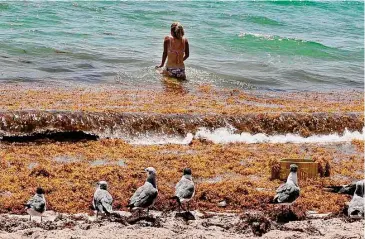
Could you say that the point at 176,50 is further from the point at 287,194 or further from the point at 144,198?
the point at 144,198

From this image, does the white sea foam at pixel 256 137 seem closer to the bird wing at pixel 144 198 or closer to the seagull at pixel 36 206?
the bird wing at pixel 144 198

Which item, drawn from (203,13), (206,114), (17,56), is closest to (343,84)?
(206,114)

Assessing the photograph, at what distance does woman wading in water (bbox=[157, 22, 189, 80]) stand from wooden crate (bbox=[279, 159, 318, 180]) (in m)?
8.69

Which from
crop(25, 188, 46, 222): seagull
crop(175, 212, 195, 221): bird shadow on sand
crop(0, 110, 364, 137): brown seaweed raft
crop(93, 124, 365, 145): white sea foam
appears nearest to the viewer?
crop(25, 188, 46, 222): seagull

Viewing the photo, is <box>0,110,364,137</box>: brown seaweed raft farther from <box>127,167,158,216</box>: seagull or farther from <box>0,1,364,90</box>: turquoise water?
<box>0,1,364,90</box>: turquoise water

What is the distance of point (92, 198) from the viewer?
356 inches

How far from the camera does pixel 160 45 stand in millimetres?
28109

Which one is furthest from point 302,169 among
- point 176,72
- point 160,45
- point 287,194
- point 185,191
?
point 160,45

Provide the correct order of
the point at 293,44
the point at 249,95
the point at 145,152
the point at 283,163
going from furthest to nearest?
the point at 293,44 → the point at 249,95 → the point at 145,152 → the point at 283,163

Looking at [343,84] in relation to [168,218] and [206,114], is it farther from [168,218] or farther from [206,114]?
[168,218]

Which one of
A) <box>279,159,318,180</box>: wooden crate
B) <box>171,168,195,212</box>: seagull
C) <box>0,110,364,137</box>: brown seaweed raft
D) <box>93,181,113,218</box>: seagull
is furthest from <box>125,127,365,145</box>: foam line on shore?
<box>93,181,113,218</box>: seagull

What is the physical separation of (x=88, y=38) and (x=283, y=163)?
1942cm

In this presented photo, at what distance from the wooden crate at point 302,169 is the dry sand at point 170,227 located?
1.86 meters

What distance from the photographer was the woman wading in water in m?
18.6
